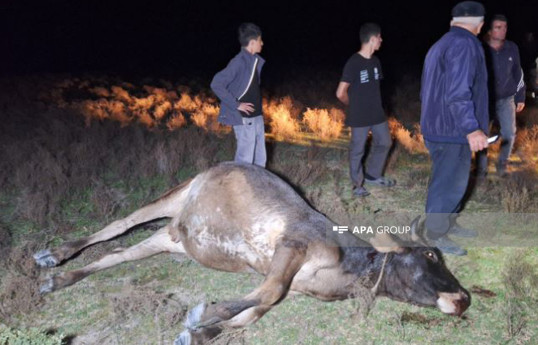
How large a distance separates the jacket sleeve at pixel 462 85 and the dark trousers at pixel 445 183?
0.41 m

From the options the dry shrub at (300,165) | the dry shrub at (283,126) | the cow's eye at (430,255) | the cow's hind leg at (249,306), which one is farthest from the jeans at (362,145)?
the dry shrub at (283,126)

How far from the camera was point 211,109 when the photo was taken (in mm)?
12656

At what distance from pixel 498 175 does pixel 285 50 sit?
27237 millimetres

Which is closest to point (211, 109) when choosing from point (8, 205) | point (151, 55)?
point (8, 205)

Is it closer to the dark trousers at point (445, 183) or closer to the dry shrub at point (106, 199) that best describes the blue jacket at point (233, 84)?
the dry shrub at point (106, 199)

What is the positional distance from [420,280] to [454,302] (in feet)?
0.96

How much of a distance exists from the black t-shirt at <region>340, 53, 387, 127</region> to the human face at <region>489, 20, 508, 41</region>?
155cm

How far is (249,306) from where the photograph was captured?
11.5ft

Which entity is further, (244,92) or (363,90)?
(363,90)

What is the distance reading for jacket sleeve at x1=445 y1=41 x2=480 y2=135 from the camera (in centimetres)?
420

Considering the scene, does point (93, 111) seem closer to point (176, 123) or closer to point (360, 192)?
Answer: point (176, 123)

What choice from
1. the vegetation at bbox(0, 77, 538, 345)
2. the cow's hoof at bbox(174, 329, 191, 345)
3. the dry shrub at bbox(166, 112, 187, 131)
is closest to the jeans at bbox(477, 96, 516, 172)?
the vegetation at bbox(0, 77, 538, 345)

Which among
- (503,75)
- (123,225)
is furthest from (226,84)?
(503,75)

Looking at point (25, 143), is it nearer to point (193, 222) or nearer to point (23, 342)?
Answer: point (193, 222)
